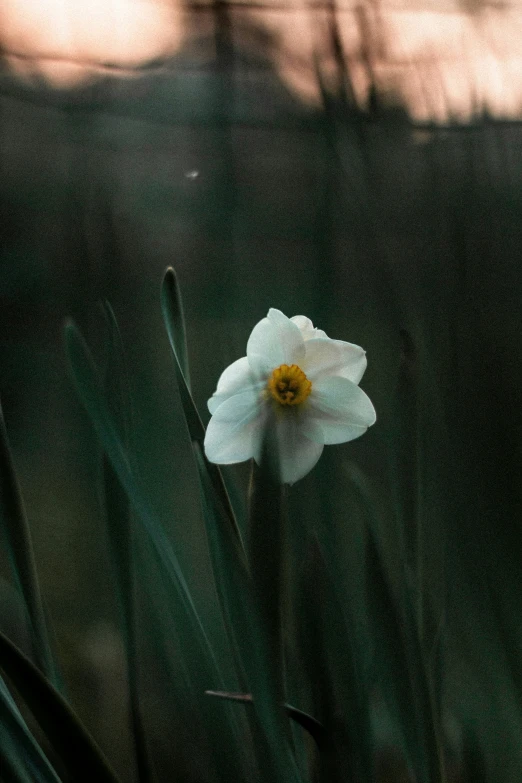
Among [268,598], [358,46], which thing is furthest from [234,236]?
[268,598]

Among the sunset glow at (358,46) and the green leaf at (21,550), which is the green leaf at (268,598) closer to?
the green leaf at (21,550)

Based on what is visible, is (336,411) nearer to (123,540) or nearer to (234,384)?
(234,384)

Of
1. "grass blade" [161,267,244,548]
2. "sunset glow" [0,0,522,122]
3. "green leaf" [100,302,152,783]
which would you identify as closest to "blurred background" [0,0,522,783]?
"sunset glow" [0,0,522,122]

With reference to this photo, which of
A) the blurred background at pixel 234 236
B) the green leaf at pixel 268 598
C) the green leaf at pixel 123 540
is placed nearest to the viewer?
the green leaf at pixel 268 598

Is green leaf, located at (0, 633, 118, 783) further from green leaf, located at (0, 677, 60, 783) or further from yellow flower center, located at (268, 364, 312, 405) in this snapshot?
yellow flower center, located at (268, 364, 312, 405)

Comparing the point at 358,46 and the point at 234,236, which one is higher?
the point at 358,46

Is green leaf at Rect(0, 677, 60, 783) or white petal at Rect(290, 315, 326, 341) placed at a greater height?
white petal at Rect(290, 315, 326, 341)

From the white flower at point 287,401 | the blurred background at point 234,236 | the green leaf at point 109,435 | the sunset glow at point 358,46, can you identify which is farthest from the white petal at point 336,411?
the sunset glow at point 358,46
